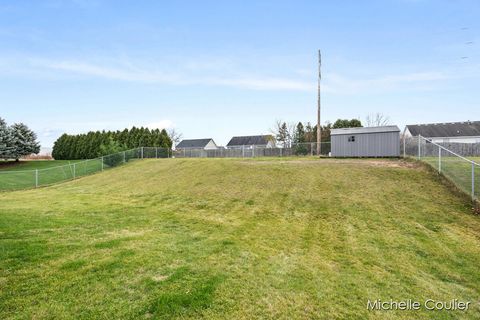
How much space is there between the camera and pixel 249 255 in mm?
5801

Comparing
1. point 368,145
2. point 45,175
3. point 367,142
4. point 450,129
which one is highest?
point 450,129

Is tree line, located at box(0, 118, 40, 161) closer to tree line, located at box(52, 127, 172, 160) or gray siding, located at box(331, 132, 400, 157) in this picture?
tree line, located at box(52, 127, 172, 160)

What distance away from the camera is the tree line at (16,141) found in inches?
1403

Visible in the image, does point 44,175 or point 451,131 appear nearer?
point 44,175

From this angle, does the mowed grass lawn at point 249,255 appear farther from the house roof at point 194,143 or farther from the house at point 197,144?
the house roof at point 194,143

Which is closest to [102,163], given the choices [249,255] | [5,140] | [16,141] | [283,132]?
[5,140]

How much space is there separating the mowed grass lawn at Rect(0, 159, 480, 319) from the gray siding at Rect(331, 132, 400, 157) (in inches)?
360

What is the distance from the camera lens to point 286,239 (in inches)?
280

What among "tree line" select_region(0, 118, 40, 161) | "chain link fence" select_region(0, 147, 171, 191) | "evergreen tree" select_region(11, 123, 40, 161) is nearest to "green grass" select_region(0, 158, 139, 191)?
"chain link fence" select_region(0, 147, 171, 191)

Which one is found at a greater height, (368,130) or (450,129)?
(450,129)

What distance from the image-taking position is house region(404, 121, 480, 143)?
39094 mm

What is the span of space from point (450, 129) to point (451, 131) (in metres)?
0.42

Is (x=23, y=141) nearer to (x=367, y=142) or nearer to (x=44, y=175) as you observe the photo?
(x=44, y=175)

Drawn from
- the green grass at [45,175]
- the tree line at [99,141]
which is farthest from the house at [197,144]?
the green grass at [45,175]
